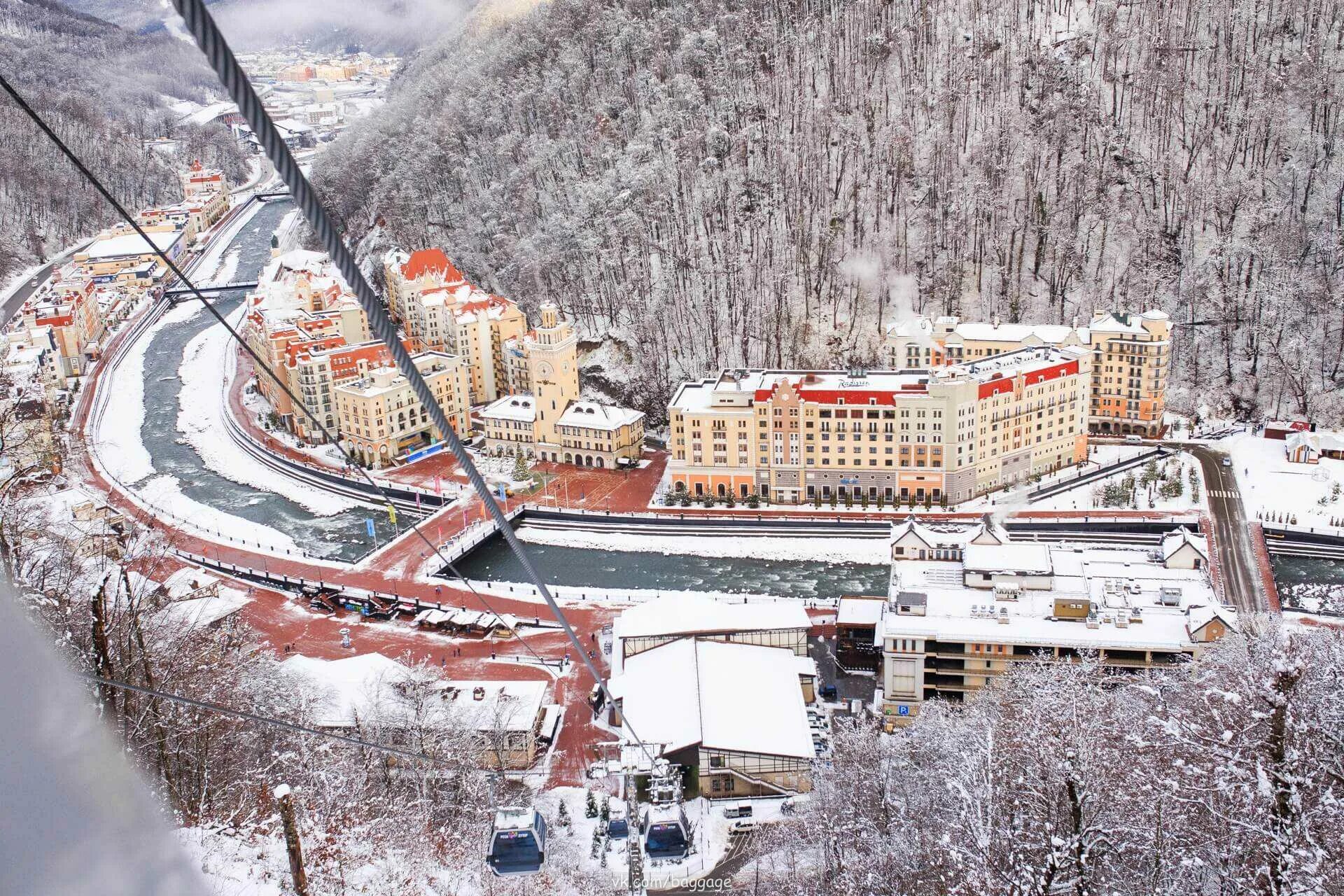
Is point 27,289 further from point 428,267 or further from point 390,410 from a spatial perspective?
point 390,410

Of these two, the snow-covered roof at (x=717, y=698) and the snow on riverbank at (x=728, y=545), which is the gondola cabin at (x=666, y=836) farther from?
the snow on riverbank at (x=728, y=545)

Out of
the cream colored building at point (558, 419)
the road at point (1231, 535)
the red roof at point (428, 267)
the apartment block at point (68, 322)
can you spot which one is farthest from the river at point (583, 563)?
the red roof at point (428, 267)

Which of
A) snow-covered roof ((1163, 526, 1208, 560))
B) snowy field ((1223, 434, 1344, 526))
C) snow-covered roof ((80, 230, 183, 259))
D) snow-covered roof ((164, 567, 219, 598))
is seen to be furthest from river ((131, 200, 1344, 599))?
snow-covered roof ((80, 230, 183, 259))

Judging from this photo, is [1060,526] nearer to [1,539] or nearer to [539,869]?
[539,869]

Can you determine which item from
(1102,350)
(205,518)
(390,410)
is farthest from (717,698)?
(1102,350)

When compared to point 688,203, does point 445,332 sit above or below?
below

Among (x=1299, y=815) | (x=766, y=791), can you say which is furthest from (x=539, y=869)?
(x=1299, y=815)
